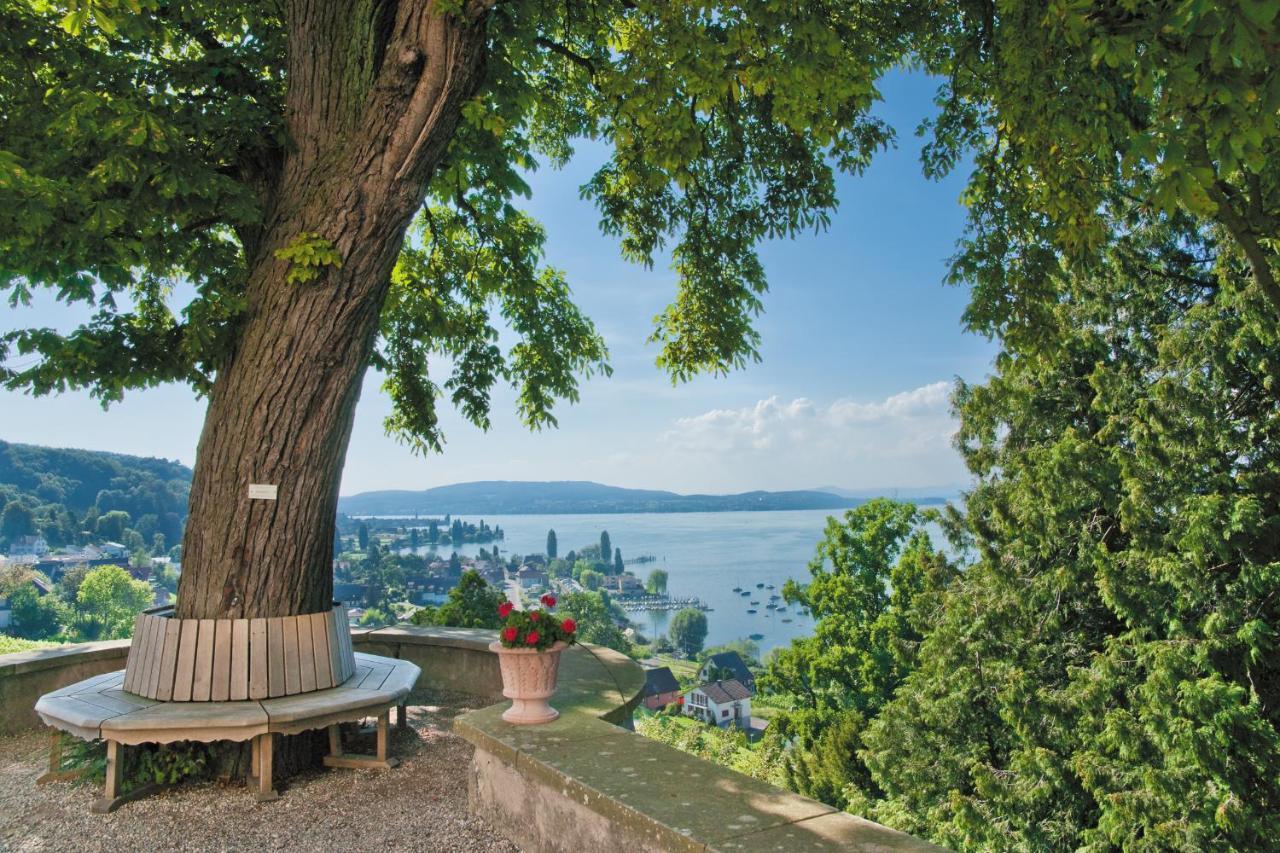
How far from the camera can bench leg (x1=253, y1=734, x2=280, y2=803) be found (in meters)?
4.32

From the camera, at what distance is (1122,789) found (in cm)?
1439

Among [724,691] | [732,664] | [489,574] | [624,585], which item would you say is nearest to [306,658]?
[489,574]

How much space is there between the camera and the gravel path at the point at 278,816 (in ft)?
12.6

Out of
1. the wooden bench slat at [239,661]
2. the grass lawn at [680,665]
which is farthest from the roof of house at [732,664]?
the wooden bench slat at [239,661]

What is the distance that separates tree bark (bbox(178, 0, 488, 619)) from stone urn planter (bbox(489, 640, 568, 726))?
1.61 meters

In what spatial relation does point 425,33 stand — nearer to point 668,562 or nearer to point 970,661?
point 970,661

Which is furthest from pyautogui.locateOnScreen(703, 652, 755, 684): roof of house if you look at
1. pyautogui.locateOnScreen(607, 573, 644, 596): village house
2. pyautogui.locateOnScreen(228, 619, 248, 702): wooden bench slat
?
pyautogui.locateOnScreen(228, 619, 248, 702): wooden bench slat

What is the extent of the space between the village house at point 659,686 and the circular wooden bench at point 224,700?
179cm

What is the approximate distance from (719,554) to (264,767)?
70656 millimetres

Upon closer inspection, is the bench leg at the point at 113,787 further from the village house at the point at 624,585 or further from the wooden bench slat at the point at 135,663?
the village house at the point at 624,585

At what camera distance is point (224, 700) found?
451 cm

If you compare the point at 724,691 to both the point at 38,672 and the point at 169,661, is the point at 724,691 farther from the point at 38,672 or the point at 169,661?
the point at 169,661

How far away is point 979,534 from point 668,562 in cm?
4944

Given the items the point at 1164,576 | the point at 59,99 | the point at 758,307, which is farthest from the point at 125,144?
the point at 1164,576
